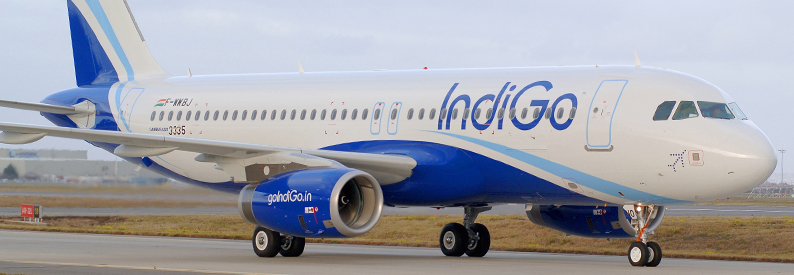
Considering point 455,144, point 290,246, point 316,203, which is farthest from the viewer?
point 290,246

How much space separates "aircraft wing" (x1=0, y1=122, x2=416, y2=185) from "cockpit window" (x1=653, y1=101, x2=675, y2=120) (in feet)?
14.7

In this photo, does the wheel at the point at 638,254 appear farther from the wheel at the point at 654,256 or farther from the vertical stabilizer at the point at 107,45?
the vertical stabilizer at the point at 107,45

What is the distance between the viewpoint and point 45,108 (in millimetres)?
21656

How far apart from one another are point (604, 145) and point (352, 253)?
282 inches

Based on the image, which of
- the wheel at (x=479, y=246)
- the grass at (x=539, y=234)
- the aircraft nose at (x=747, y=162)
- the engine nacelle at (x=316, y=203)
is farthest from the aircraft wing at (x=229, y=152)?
the grass at (x=539, y=234)

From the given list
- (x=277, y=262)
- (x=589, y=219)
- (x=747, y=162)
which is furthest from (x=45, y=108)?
(x=747, y=162)

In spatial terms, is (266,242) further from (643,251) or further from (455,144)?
(643,251)

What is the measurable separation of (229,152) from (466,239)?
5.73 metres

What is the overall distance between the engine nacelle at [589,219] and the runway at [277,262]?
57 cm

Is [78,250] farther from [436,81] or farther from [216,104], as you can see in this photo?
[436,81]

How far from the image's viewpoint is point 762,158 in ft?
48.4

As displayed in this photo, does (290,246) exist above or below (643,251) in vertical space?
above

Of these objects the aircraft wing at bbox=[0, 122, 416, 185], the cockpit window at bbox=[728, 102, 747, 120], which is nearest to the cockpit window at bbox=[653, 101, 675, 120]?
the cockpit window at bbox=[728, 102, 747, 120]

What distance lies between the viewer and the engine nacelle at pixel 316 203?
15555 millimetres
